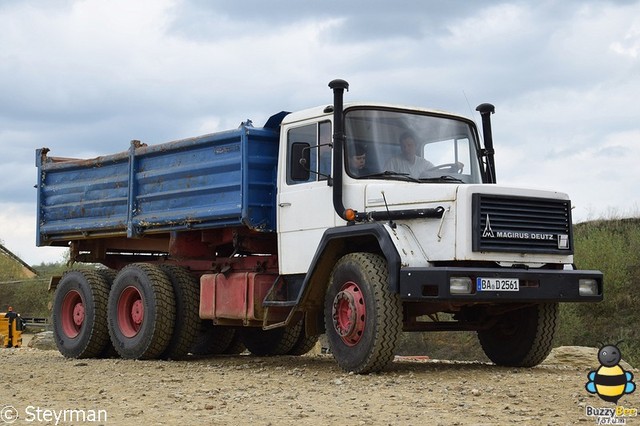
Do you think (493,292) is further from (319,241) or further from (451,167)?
(319,241)

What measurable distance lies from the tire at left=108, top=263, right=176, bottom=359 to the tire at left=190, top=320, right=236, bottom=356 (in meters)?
1.48

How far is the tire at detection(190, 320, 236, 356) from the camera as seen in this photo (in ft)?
47.2

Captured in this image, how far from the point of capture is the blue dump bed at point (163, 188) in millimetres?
11406

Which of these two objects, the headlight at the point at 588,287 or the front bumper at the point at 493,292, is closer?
the front bumper at the point at 493,292

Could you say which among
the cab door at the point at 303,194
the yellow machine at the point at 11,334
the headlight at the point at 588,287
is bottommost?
the yellow machine at the point at 11,334

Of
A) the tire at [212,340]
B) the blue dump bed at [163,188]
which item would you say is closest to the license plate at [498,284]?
the blue dump bed at [163,188]

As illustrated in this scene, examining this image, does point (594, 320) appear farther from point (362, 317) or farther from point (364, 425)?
point (364, 425)

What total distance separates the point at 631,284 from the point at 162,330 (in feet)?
52.4

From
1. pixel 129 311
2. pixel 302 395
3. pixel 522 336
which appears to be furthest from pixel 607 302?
pixel 302 395

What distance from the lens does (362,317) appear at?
948 centimetres

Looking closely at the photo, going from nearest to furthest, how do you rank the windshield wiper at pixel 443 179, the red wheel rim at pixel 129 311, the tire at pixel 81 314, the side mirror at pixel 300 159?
the windshield wiper at pixel 443 179, the side mirror at pixel 300 159, the red wheel rim at pixel 129 311, the tire at pixel 81 314

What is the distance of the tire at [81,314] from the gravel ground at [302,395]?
213 cm

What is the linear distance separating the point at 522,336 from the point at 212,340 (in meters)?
5.32

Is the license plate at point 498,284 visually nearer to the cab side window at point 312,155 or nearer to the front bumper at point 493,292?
the front bumper at point 493,292
